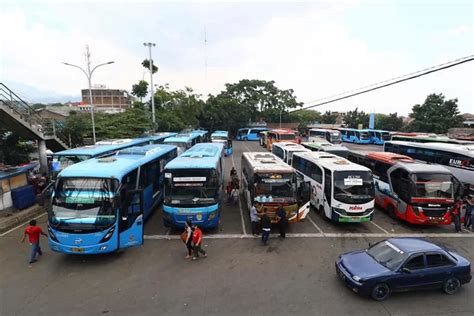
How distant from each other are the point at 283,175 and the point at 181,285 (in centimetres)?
572

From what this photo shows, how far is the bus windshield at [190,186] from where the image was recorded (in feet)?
36.8

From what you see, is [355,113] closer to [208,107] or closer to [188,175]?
[208,107]

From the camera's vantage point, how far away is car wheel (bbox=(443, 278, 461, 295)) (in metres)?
7.70

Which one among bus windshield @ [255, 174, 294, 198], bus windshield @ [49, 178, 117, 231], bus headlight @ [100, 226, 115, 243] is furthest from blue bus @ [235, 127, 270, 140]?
bus headlight @ [100, 226, 115, 243]

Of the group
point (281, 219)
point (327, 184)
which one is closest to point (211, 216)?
point (281, 219)

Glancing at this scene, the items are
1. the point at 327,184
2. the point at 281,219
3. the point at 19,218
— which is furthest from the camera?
the point at 19,218

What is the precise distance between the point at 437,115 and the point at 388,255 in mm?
51520

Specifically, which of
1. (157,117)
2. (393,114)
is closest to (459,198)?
(157,117)

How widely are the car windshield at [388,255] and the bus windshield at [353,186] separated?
377 centimetres

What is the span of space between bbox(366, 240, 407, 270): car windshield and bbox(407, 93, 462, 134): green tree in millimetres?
50234

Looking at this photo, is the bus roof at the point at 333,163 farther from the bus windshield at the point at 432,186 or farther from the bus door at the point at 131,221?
the bus door at the point at 131,221

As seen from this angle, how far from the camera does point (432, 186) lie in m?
12.1

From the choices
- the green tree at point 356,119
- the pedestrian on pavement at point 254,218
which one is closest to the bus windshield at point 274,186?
the pedestrian on pavement at point 254,218

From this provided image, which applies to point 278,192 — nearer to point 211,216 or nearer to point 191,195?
point 211,216
